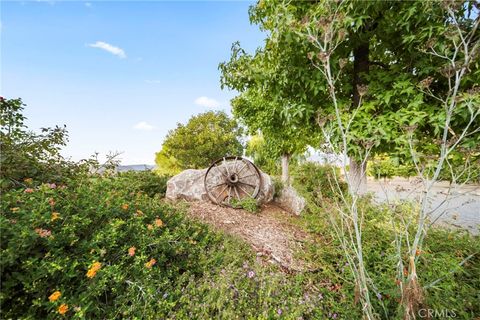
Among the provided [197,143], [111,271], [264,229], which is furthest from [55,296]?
[197,143]

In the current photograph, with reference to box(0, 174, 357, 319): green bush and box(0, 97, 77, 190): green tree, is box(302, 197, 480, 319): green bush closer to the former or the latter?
box(0, 174, 357, 319): green bush

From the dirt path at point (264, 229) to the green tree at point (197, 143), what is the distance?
7.99 meters

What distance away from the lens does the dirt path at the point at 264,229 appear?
267 cm

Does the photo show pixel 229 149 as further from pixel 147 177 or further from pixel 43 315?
pixel 43 315

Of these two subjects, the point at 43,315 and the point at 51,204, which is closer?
the point at 43,315

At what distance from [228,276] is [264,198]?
3.39m

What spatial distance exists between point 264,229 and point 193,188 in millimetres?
2248

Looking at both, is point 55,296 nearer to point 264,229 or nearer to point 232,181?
point 264,229

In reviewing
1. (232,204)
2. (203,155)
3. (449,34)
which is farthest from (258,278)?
(203,155)

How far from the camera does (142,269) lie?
1.65 meters

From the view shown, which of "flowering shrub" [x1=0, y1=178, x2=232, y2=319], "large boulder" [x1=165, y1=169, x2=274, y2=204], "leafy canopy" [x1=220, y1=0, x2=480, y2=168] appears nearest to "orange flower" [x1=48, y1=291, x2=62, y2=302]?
"flowering shrub" [x1=0, y1=178, x2=232, y2=319]

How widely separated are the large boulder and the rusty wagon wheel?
0.12 m

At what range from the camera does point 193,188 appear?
16.7ft

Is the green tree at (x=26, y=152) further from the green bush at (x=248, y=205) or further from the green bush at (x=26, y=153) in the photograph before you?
the green bush at (x=248, y=205)
